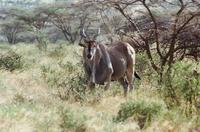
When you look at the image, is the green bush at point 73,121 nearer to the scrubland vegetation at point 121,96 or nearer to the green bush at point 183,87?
the scrubland vegetation at point 121,96

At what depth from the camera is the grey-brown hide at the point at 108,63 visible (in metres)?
9.32

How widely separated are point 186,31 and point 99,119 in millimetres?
4177

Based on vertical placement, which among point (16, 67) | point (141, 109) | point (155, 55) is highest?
point (141, 109)

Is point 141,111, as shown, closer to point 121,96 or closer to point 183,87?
point 183,87

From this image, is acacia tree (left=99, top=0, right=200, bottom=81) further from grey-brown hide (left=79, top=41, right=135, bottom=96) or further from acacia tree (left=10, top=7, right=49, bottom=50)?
acacia tree (left=10, top=7, right=49, bottom=50)

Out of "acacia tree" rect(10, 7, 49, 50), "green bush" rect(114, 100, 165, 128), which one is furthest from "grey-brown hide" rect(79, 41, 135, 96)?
"acacia tree" rect(10, 7, 49, 50)

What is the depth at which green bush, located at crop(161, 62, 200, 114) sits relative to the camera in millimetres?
7508

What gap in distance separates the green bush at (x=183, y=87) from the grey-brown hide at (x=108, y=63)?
5.08ft

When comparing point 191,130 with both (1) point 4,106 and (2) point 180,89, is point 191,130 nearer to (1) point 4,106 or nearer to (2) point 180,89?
(2) point 180,89

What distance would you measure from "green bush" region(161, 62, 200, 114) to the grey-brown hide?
5.08 feet

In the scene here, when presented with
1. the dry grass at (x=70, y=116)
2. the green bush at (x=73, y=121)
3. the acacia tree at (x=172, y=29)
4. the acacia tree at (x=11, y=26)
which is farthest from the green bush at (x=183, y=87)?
the acacia tree at (x=11, y=26)

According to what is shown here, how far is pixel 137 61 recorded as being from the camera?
1197 centimetres

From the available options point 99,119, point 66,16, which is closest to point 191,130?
point 99,119

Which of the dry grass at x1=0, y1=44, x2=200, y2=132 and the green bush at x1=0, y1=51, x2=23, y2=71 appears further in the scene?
the green bush at x1=0, y1=51, x2=23, y2=71
